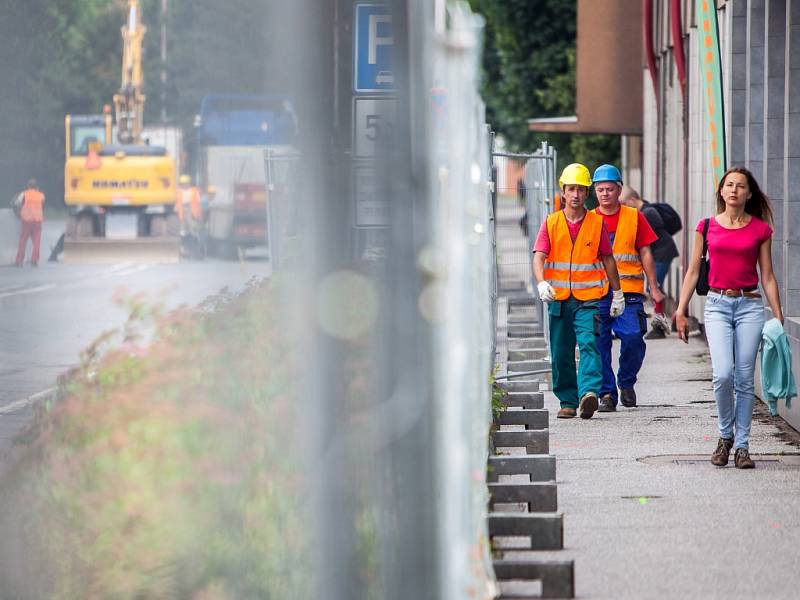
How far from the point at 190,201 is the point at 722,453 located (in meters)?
5.37

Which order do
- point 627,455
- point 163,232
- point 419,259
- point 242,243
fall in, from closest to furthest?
point 419,259 < point 242,243 < point 163,232 < point 627,455

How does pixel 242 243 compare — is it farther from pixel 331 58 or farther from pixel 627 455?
pixel 627 455

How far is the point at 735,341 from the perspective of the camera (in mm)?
8891

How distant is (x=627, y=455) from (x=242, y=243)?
5948mm

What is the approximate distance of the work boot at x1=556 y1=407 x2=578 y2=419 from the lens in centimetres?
1153

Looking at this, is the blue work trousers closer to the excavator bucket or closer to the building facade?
the building facade

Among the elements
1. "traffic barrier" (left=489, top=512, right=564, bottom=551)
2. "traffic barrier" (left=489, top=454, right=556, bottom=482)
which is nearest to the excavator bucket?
"traffic barrier" (left=489, top=512, right=564, bottom=551)

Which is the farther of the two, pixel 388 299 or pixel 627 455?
pixel 627 455

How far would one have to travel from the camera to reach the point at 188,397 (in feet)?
14.3

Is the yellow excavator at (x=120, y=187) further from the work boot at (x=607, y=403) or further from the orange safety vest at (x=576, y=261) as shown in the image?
the work boot at (x=607, y=403)

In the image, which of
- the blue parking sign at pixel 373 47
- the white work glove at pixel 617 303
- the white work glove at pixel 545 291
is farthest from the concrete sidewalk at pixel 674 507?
the blue parking sign at pixel 373 47

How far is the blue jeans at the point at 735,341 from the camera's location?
28.9 ft

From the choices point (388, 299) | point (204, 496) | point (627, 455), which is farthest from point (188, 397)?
point (627, 455)

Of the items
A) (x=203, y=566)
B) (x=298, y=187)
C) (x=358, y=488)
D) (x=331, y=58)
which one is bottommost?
(x=203, y=566)
